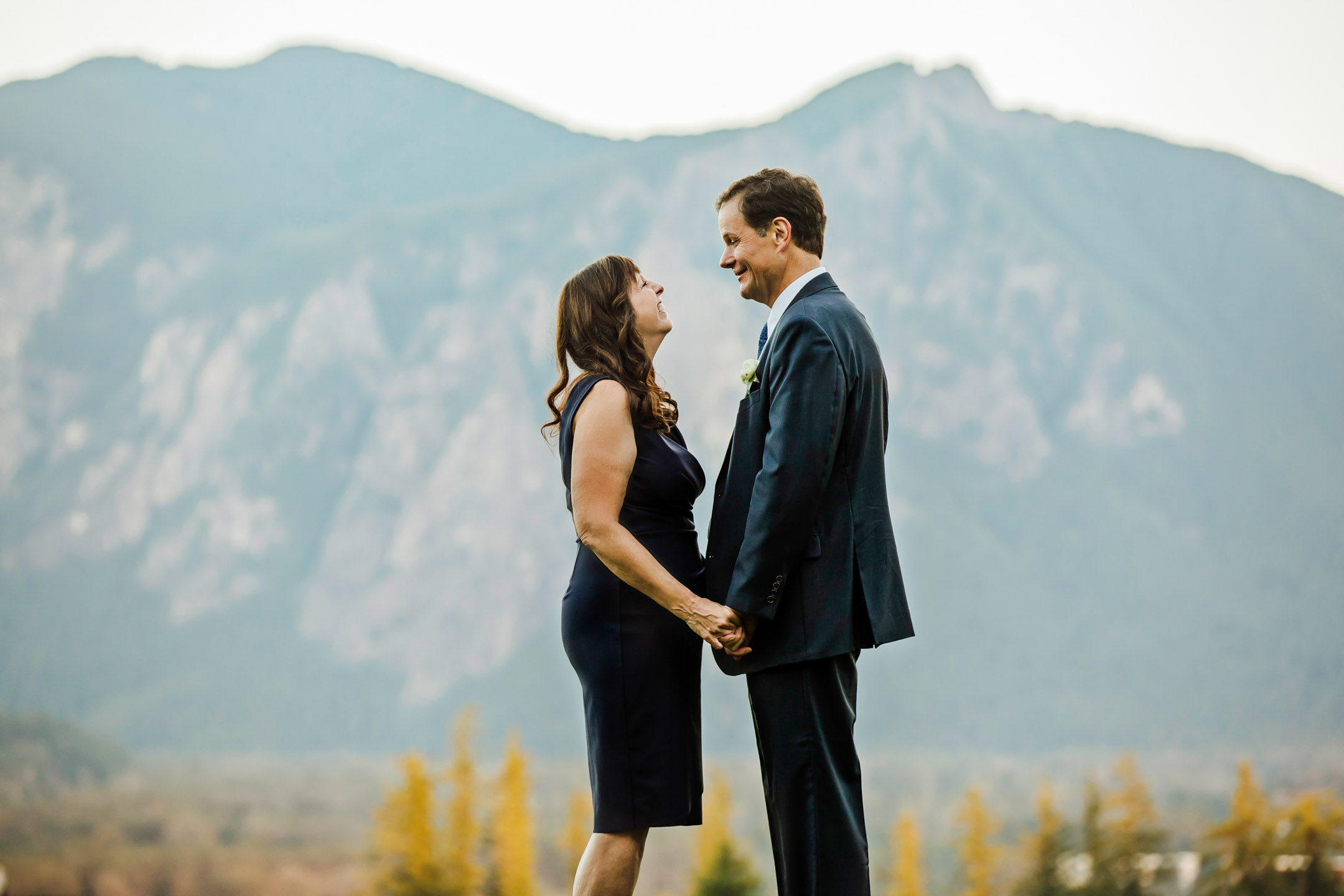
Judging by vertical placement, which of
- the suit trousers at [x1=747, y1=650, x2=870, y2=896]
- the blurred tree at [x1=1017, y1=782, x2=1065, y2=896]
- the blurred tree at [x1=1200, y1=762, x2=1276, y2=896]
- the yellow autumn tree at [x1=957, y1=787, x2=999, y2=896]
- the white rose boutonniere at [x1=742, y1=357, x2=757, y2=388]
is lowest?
the yellow autumn tree at [x1=957, y1=787, x2=999, y2=896]

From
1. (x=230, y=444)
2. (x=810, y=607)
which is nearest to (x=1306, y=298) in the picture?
(x=230, y=444)

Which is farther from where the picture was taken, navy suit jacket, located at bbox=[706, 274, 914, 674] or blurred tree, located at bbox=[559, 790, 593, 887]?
blurred tree, located at bbox=[559, 790, 593, 887]

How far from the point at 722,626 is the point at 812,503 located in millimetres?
282

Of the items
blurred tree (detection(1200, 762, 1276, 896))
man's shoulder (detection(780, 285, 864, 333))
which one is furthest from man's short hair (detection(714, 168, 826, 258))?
blurred tree (detection(1200, 762, 1276, 896))

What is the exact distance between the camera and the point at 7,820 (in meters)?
18.9

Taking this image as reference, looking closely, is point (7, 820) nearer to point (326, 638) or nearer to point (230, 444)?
point (326, 638)

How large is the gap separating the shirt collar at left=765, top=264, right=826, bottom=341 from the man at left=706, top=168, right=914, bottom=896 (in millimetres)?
23

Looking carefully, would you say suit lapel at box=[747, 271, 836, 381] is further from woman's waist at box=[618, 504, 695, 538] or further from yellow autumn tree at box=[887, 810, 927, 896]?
yellow autumn tree at box=[887, 810, 927, 896]

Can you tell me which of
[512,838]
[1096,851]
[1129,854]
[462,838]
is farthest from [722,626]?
[512,838]

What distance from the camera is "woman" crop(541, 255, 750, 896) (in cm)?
212

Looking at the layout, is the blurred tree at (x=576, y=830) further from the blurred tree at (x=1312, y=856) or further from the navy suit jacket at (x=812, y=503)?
the navy suit jacket at (x=812, y=503)

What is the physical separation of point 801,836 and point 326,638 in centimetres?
2567

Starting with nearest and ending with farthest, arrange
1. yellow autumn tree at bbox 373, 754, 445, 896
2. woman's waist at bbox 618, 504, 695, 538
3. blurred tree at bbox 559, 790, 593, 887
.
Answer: woman's waist at bbox 618, 504, 695, 538
yellow autumn tree at bbox 373, 754, 445, 896
blurred tree at bbox 559, 790, 593, 887

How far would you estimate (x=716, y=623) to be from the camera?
2.04m
